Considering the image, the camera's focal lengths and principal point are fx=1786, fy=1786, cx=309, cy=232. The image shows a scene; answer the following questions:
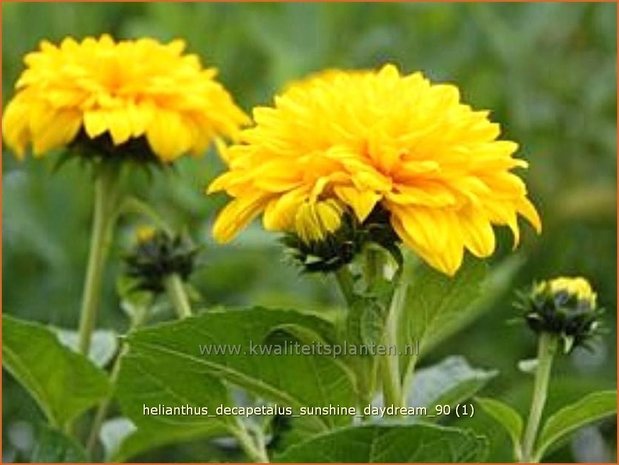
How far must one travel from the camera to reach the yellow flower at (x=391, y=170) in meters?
1.06

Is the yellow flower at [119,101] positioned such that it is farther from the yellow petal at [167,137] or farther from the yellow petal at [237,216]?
the yellow petal at [237,216]

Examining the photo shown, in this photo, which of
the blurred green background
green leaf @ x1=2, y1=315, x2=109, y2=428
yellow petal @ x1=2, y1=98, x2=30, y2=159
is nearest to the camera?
green leaf @ x1=2, y1=315, x2=109, y2=428

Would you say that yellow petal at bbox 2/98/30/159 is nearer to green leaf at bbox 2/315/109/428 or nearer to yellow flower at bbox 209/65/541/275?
green leaf at bbox 2/315/109/428

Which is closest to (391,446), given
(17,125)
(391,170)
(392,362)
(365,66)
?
(392,362)

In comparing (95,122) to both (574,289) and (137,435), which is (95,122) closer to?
(137,435)

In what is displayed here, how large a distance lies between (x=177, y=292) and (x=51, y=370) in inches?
4.7

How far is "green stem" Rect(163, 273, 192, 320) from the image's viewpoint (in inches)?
52.9

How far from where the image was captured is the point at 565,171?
2377mm

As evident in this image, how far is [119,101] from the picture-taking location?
136cm

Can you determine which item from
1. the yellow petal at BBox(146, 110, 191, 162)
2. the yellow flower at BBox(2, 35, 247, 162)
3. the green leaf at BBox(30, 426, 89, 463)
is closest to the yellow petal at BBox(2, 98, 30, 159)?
the yellow flower at BBox(2, 35, 247, 162)

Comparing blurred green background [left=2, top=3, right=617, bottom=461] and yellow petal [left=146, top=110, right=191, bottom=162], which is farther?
blurred green background [left=2, top=3, right=617, bottom=461]

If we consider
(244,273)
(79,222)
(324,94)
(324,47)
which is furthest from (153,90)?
(324,47)

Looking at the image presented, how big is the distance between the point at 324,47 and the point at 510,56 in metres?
0.25

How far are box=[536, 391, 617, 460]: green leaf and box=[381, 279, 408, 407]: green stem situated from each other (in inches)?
4.4
